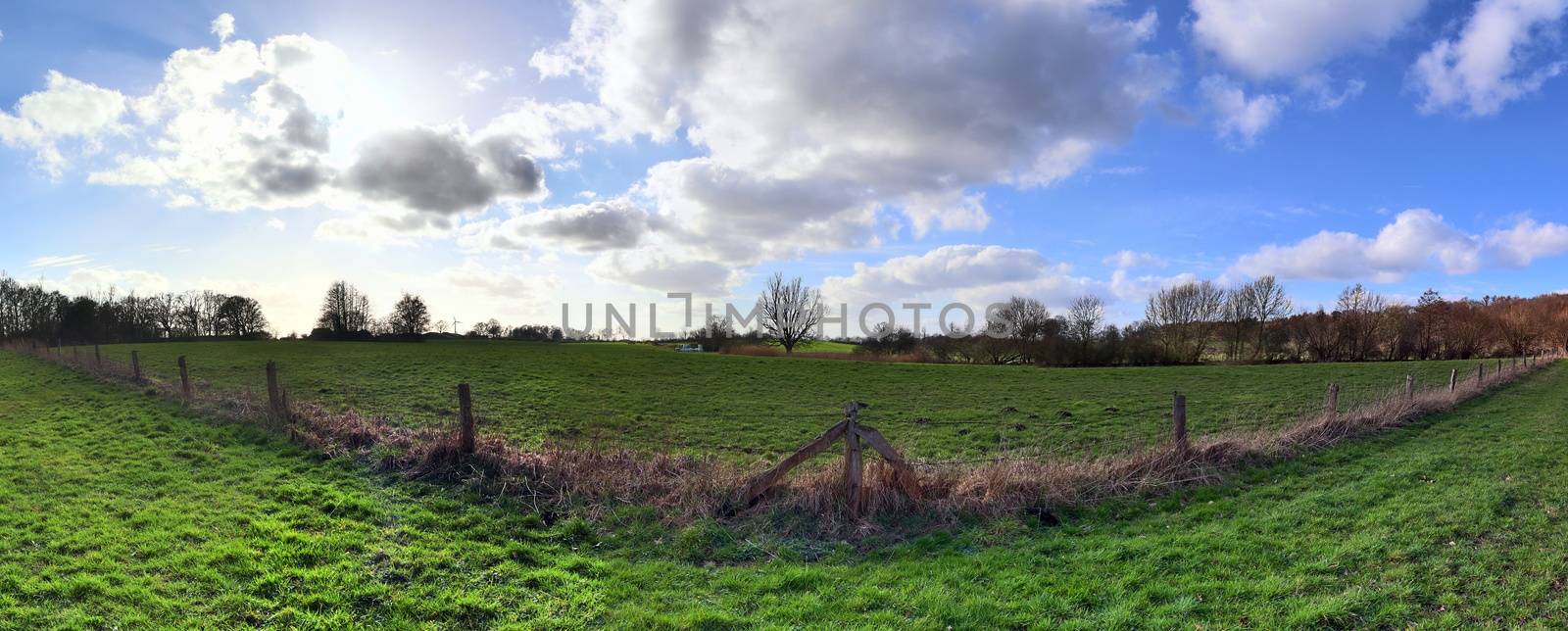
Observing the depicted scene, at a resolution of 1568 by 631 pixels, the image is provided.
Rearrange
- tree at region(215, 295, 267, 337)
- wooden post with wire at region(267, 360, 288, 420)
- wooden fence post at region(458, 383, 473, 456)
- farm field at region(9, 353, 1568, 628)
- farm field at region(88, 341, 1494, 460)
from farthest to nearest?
tree at region(215, 295, 267, 337), farm field at region(88, 341, 1494, 460), wooden post with wire at region(267, 360, 288, 420), wooden fence post at region(458, 383, 473, 456), farm field at region(9, 353, 1568, 628)

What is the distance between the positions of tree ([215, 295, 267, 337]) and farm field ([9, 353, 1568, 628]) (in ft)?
274

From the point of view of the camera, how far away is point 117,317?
7600 centimetres

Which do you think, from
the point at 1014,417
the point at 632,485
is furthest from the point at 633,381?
the point at 632,485

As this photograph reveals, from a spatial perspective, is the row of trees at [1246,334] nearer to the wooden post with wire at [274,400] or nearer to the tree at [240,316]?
the wooden post with wire at [274,400]

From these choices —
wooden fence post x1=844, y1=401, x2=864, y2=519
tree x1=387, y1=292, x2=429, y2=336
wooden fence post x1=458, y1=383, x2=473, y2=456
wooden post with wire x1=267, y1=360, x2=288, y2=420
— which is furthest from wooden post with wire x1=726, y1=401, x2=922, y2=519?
tree x1=387, y1=292, x2=429, y2=336

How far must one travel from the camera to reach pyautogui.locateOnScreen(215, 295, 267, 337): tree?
3022 inches

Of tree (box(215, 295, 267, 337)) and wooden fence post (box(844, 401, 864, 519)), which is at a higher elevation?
tree (box(215, 295, 267, 337))

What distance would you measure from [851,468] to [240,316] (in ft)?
307

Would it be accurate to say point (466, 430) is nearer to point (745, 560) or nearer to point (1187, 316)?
point (745, 560)

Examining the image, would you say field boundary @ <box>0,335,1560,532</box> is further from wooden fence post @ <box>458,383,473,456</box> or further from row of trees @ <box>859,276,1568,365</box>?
row of trees @ <box>859,276,1568,365</box>

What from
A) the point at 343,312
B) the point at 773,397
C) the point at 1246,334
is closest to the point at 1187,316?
the point at 1246,334

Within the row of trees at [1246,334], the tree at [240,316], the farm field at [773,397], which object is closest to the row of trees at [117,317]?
the tree at [240,316]

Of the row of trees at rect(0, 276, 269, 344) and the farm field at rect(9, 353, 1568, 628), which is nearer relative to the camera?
the farm field at rect(9, 353, 1568, 628)

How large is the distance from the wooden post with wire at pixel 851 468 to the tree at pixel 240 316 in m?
90.7
